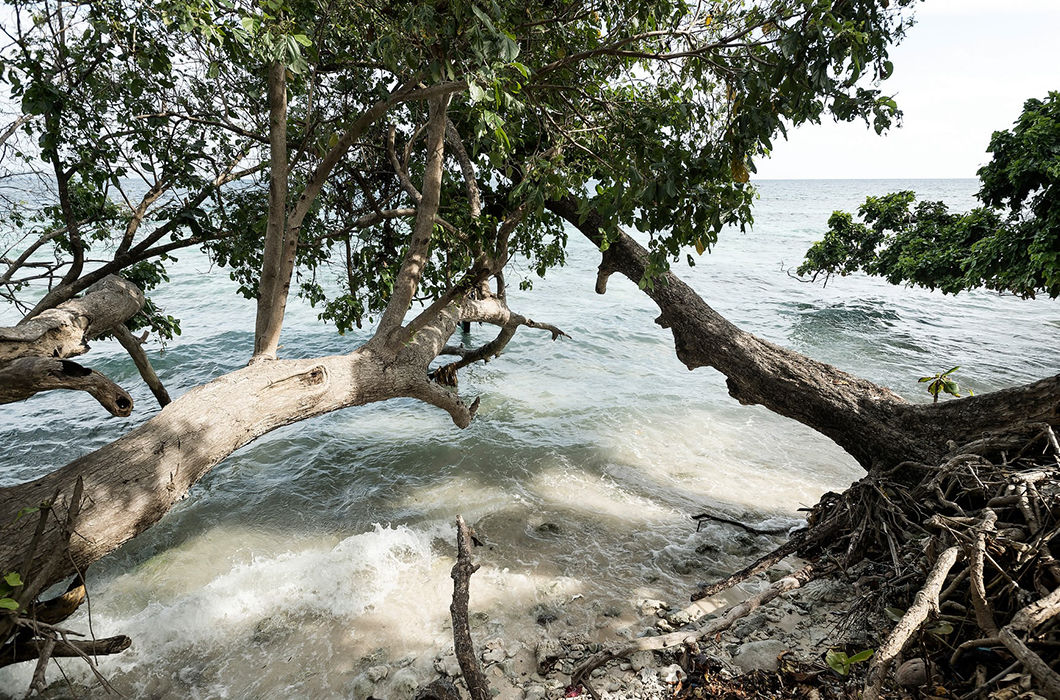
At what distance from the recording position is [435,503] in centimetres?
627

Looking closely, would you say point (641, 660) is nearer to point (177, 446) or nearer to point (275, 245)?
point (177, 446)

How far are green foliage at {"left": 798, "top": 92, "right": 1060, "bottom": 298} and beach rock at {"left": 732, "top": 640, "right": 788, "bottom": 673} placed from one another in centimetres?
743

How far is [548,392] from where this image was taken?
1031 centimetres

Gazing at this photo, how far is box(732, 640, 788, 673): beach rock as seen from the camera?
3.13 metres

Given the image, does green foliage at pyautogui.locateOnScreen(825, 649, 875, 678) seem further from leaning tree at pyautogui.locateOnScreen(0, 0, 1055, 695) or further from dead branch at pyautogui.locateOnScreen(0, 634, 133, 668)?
dead branch at pyautogui.locateOnScreen(0, 634, 133, 668)

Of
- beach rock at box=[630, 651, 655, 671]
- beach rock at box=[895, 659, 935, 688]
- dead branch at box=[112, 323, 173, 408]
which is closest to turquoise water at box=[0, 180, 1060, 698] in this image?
beach rock at box=[630, 651, 655, 671]

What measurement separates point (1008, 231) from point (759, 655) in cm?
907

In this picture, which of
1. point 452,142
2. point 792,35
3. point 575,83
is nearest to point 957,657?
point 792,35

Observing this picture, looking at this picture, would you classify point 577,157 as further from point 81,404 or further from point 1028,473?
point 81,404

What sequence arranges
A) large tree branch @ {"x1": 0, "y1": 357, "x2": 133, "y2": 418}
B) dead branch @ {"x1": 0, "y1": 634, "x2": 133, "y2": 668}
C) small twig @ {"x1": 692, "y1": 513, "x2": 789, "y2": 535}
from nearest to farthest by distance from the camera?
dead branch @ {"x1": 0, "y1": 634, "x2": 133, "y2": 668} < large tree branch @ {"x1": 0, "y1": 357, "x2": 133, "y2": 418} < small twig @ {"x1": 692, "y1": 513, "x2": 789, "y2": 535}

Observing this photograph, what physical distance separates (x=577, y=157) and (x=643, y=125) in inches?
35.8

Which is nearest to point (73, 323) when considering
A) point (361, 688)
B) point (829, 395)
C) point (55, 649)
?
point (55, 649)

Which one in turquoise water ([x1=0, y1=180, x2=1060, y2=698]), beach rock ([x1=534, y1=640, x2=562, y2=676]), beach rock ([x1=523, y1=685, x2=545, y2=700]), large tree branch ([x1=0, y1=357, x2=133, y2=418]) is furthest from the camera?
turquoise water ([x1=0, y1=180, x2=1060, y2=698])

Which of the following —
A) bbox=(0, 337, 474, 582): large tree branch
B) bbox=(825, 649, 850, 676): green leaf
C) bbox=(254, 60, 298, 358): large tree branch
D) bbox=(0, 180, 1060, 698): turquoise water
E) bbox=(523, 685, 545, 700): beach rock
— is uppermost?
bbox=(254, 60, 298, 358): large tree branch
